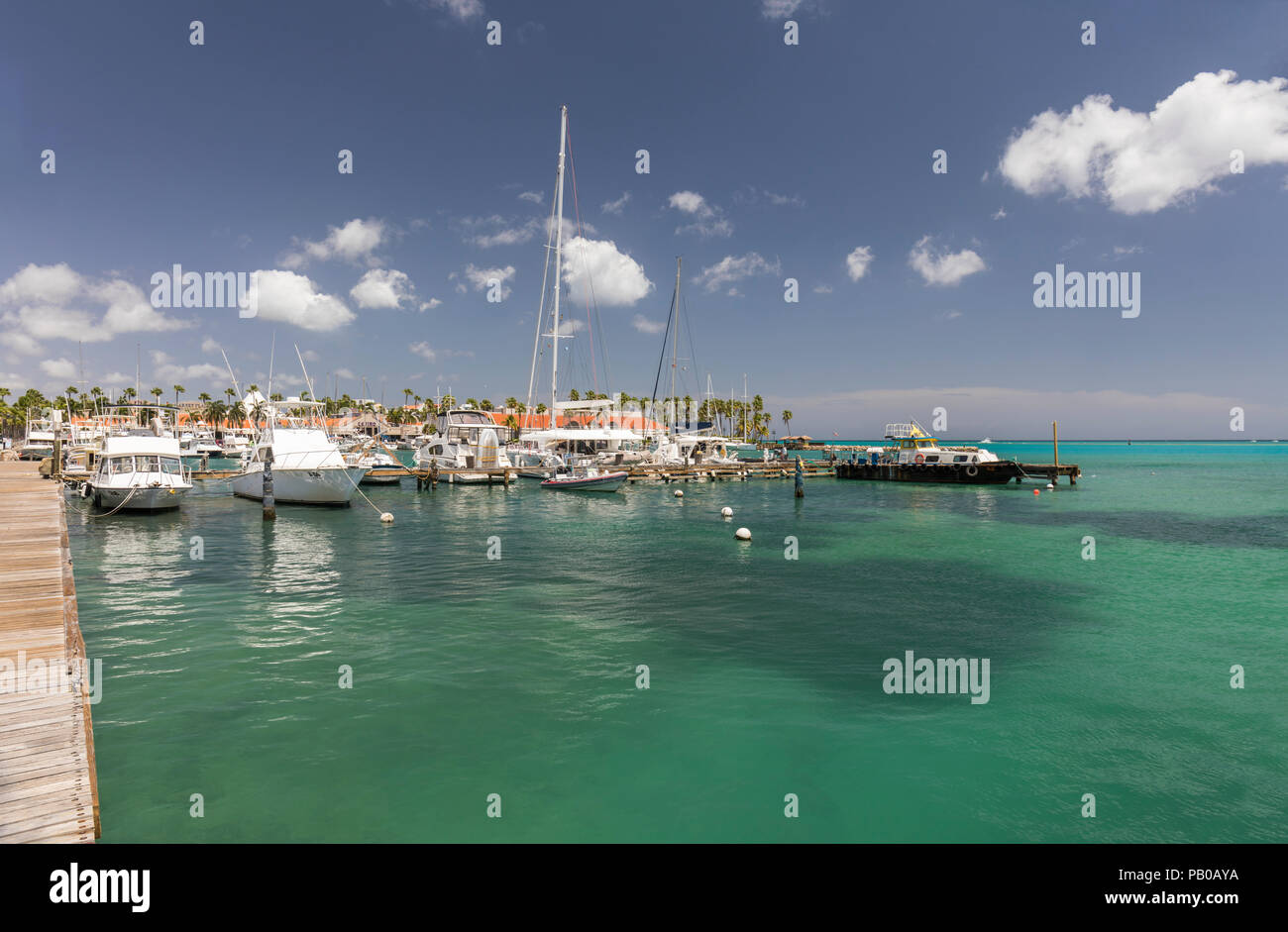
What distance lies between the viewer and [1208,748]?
34.9 ft

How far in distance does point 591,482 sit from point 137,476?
31541mm

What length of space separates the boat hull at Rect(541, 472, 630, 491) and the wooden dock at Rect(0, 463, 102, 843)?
4112cm

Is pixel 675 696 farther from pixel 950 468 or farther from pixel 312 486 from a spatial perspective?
pixel 950 468

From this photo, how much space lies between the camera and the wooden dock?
561 cm

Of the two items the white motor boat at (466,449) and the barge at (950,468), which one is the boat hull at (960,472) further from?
the white motor boat at (466,449)

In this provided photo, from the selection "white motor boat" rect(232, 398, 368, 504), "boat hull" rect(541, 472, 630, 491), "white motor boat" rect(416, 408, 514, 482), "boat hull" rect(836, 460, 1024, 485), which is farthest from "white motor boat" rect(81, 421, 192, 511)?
"boat hull" rect(836, 460, 1024, 485)

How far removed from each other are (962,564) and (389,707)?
24548mm

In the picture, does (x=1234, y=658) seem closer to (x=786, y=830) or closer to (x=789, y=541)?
(x=786, y=830)

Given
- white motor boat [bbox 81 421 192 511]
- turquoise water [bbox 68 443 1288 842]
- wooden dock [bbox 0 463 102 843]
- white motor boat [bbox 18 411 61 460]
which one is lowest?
turquoise water [bbox 68 443 1288 842]

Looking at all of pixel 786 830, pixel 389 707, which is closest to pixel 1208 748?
pixel 786 830

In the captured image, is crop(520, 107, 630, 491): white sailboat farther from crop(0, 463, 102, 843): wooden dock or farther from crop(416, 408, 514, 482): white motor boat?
crop(0, 463, 102, 843): wooden dock

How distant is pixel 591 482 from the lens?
54312 mm

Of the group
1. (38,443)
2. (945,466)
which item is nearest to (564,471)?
(945,466)

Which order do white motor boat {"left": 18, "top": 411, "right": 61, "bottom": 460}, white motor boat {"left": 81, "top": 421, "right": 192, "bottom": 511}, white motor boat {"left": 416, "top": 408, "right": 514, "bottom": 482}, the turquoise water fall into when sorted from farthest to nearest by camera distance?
white motor boat {"left": 18, "top": 411, "right": 61, "bottom": 460} < white motor boat {"left": 416, "top": 408, "right": 514, "bottom": 482} < white motor boat {"left": 81, "top": 421, "right": 192, "bottom": 511} < the turquoise water
